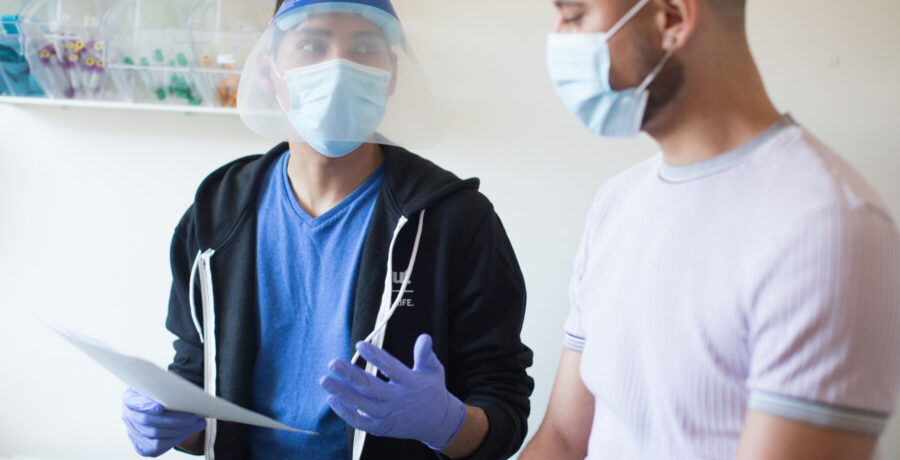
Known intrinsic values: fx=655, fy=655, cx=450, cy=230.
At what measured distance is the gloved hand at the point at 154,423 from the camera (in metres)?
1.19

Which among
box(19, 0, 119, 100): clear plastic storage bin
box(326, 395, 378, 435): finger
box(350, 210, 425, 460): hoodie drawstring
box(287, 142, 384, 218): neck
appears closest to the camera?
box(326, 395, 378, 435): finger

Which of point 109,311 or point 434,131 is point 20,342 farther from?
point 434,131

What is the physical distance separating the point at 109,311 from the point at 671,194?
2124 mm

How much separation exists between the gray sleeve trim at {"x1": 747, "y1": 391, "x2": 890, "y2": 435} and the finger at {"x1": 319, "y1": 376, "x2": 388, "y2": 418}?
0.56m

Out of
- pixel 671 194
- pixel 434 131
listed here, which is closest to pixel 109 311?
pixel 434 131

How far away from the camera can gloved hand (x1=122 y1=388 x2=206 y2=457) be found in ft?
3.90

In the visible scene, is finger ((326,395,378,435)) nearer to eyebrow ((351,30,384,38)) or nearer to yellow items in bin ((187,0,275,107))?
eyebrow ((351,30,384,38))

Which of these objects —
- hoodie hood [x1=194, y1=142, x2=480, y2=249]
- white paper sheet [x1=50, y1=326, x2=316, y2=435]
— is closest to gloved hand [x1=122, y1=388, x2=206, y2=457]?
white paper sheet [x1=50, y1=326, x2=316, y2=435]

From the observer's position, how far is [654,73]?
776mm

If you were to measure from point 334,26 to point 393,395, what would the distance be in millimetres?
668

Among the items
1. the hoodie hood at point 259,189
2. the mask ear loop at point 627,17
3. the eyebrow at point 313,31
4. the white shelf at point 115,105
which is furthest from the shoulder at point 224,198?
the mask ear loop at point 627,17

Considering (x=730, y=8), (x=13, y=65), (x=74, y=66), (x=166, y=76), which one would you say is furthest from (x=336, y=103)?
(x=13, y=65)

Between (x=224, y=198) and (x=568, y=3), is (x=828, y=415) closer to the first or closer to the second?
(x=568, y=3)

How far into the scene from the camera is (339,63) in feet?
3.91
